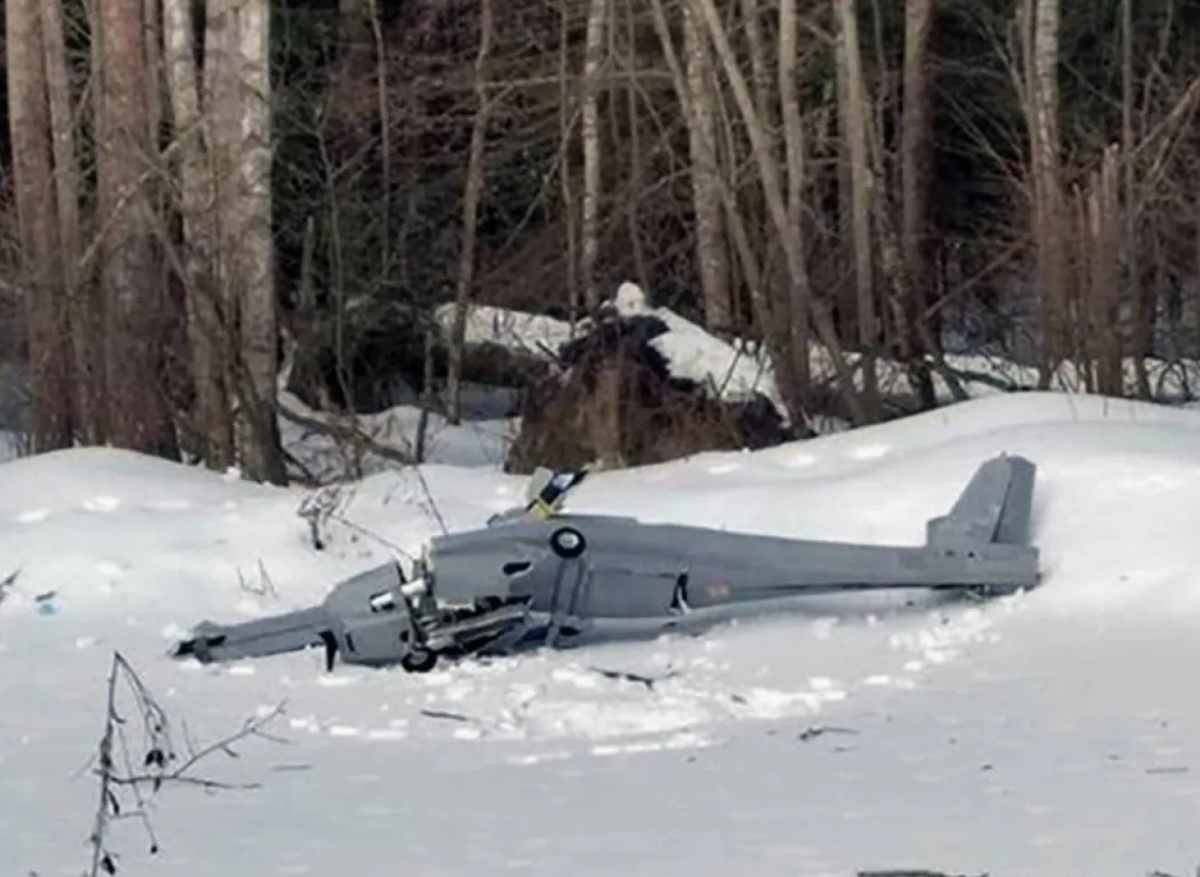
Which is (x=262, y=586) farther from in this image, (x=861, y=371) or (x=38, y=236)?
(x=38, y=236)

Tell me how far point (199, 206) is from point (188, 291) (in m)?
0.59

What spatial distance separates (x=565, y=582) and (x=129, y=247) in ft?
23.0

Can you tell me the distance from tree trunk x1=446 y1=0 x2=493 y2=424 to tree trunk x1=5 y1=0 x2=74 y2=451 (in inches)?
124

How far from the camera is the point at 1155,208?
16031mm

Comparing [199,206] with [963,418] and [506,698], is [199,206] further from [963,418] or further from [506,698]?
[506,698]

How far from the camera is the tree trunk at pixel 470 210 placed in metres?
19.6

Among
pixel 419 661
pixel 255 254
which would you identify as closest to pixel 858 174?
pixel 255 254

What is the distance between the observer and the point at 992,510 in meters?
10.1

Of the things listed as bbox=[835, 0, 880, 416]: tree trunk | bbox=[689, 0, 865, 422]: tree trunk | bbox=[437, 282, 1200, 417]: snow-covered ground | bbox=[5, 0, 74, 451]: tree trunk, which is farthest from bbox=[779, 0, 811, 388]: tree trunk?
bbox=[5, 0, 74, 451]: tree trunk

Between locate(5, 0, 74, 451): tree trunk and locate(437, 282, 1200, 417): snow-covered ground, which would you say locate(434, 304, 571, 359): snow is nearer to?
locate(437, 282, 1200, 417): snow-covered ground

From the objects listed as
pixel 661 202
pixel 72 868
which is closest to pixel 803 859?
pixel 72 868

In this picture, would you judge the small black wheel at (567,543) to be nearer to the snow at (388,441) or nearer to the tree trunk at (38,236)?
the snow at (388,441)

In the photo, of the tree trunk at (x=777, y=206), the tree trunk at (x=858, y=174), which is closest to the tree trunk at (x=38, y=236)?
the tree trunk at (x=777, y=206)

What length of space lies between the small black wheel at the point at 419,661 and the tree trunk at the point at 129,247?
5562mm
